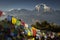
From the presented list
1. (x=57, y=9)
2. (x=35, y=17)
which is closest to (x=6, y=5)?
(x=35, y=17)

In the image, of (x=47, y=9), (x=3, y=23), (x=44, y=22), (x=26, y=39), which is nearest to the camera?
(x=3, y=23)

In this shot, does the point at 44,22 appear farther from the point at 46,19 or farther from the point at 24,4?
the point at 24,4

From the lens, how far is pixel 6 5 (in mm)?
6320

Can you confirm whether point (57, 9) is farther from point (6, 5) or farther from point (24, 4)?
point (6, 5)

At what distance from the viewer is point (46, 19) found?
6.46m

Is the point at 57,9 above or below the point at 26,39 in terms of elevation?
above

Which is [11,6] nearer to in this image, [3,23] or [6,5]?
[6,5]

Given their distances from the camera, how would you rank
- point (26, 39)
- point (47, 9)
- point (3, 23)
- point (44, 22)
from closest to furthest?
point (3, 23) → point (26, 39) → point (44, 22) → point (47, 9)

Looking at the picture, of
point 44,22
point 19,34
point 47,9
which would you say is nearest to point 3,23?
point 19,34

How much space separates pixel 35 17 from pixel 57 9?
0.77 meters

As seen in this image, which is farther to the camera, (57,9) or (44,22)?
(57,9)

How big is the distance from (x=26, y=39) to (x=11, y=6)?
110 inches

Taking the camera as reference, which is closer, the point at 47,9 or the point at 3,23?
the point at 3,23

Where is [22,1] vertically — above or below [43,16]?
above
